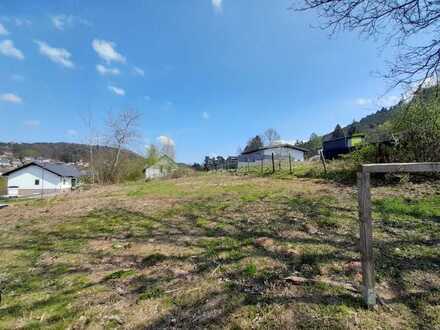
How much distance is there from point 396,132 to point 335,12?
19.5ft

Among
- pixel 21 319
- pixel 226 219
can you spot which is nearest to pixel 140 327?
pixel 21 319

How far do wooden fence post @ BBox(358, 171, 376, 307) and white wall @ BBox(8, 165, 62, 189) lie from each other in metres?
50.3

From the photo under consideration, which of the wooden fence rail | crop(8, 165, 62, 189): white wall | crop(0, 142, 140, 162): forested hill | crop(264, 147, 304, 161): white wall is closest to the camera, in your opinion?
the wooden fence rail

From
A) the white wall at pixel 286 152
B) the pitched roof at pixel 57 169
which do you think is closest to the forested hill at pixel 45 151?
the pitched roof at pixel 57 169

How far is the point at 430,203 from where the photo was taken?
202 inches

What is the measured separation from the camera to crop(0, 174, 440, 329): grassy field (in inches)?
84.9

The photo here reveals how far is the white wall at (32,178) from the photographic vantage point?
1679 inches

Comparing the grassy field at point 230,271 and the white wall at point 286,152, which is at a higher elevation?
the white wall at point 286,152

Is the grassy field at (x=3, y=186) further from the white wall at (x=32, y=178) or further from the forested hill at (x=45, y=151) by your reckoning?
the forested hill at (x=45, y=151)

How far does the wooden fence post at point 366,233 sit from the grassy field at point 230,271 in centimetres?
17

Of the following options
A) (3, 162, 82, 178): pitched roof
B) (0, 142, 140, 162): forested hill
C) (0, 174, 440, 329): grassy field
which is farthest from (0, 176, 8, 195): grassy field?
(0, 174, 440, 329): grassy field

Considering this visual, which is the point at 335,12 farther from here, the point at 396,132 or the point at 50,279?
the point at 396,132

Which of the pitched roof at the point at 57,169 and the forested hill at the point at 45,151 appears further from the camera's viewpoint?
the forested hill at the point at 45,151

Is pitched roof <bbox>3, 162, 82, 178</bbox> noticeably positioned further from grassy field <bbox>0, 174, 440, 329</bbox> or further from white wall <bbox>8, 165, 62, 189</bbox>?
grassy field <bbox>0, 174, 440, 329</bbox>
